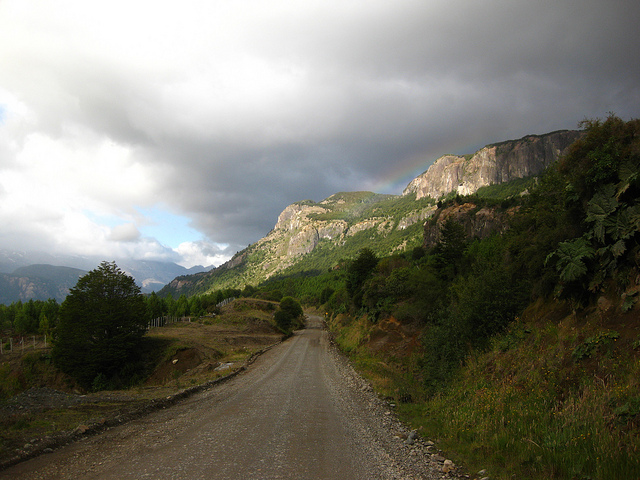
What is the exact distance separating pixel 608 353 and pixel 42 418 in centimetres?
1647

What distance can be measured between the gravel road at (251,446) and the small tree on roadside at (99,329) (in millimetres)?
26047

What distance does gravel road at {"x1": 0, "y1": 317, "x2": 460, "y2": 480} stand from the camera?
20.7 ft

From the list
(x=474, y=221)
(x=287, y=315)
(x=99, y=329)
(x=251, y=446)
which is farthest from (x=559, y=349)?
(x=474, y=221)

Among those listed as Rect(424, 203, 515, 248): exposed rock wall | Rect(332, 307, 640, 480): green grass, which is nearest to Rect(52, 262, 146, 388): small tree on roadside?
Rect(332, 307, 640, 480): green grass

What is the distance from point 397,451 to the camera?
7730 millimetres

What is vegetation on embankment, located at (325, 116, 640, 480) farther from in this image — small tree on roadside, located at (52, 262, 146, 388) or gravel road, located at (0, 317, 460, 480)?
small tree on roadside, located at (52, 262, 146, 388)

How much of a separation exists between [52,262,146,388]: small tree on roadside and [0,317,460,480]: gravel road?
2605 centimetres

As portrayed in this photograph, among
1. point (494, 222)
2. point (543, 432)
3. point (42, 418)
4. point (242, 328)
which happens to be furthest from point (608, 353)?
point (494, 222)

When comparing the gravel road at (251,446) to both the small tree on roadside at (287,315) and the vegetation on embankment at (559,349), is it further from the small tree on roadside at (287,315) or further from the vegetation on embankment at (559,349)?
the small tree on roadside at (287,315)

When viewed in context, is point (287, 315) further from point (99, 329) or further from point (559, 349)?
point (559, 349)

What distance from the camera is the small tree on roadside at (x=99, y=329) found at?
3216cm

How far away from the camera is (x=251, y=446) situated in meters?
7.78

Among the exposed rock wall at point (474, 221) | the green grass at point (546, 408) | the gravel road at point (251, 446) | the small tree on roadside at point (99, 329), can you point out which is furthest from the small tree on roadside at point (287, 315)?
the green grass at point (546, 408)

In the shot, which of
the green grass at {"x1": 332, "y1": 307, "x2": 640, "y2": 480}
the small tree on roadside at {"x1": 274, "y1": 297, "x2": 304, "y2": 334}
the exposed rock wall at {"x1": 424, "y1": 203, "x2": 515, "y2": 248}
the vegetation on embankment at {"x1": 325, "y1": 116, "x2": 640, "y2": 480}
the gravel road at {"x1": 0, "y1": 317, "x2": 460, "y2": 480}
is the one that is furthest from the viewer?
the exposed rock wall at {"x1": 424, "y1": 203, "x2": 515, "y2": 248}
